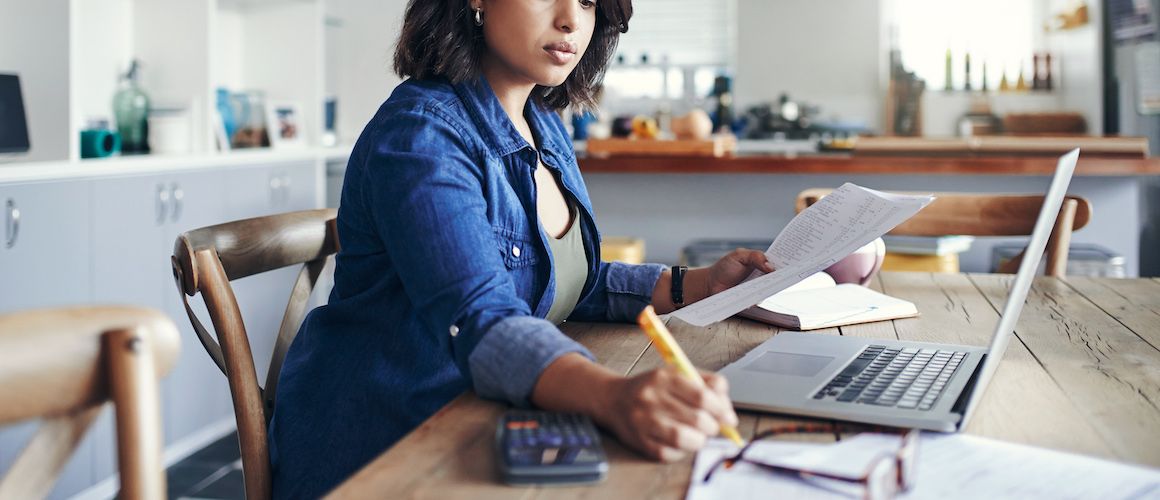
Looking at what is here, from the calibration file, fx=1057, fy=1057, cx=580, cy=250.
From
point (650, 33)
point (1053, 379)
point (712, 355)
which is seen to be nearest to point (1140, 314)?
point (1053, 379)

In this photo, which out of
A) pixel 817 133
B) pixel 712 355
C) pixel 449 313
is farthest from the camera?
pixel 817 133

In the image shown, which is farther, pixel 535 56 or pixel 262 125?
pixel 262 125

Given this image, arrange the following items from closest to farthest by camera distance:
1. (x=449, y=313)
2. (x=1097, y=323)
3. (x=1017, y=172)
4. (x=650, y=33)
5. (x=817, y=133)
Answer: (x=449, y=313) → (x=1097, y=323) → (x=1017, y=172) → (x=817, y=133) → (x=650, y=33)

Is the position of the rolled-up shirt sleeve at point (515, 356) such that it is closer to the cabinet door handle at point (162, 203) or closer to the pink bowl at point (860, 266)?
the pink bowl at point (860, 266)

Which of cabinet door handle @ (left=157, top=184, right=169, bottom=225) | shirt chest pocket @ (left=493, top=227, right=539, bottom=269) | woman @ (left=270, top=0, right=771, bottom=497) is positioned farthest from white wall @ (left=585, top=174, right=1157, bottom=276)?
shirt chest pocket @ (left=493, top=227, right=539, bottom=269)

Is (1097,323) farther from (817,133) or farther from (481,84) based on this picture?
(817,133)

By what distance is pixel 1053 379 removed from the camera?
1.09 metres

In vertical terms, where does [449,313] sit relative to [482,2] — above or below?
below

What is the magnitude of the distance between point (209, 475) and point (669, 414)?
2.46 meters

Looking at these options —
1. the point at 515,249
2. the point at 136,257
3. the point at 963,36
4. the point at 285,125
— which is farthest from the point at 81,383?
the point at 963,36

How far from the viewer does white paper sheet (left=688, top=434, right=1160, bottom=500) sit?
2.40ft

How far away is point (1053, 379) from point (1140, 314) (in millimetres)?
510

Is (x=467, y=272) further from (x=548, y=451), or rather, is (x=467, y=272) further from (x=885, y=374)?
(x=885, y=374)

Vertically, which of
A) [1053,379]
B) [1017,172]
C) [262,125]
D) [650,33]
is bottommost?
[1053,379]
